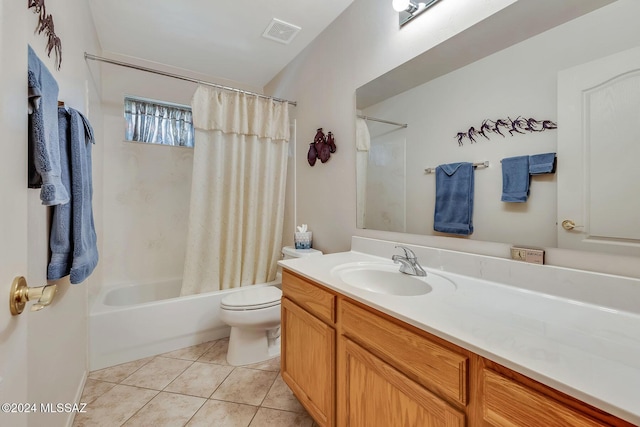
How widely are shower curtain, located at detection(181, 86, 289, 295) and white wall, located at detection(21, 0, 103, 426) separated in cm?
67

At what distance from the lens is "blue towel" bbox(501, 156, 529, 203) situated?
997 mm

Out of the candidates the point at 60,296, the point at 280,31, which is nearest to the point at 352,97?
the point at 280,31

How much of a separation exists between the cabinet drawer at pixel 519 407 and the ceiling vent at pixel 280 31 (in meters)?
Result: 2.36

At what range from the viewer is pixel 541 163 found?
0.95 metres

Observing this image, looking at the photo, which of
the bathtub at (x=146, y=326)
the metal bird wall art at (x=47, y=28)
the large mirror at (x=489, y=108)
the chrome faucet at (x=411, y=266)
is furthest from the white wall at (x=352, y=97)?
the metal bird wall art at (x=47, y=28)

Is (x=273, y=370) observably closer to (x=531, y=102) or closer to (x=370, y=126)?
(x=370, y=126)

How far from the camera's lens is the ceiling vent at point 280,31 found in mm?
1985

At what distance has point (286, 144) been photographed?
2.44 m

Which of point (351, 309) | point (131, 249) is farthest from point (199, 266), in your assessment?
point (351, 309)

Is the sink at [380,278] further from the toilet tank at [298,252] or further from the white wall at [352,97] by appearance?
the toilet tank at [298,252]

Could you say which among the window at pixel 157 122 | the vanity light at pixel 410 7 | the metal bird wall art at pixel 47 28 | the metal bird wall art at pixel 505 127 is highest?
the vanity light at pixel 410 7

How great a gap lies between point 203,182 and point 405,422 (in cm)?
197

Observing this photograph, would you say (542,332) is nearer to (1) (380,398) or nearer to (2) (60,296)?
(1) (380,398)

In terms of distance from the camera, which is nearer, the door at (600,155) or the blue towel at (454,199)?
the door at (600,155)
